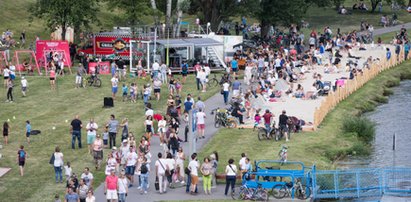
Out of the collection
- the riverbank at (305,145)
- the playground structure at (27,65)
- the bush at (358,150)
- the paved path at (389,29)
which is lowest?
the bush at (358,150)

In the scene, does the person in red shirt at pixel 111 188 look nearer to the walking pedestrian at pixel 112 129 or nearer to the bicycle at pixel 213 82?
the walking pedestrian at pixel 112 129

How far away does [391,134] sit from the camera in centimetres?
5159

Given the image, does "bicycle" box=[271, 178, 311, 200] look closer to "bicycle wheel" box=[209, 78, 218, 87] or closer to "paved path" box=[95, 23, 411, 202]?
"paved path" box=[95, 23, 411, 202]

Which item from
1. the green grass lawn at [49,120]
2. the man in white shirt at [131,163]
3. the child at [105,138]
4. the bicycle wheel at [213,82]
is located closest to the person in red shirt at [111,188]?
the man in white shirt at [131,163]

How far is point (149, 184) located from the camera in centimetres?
3747

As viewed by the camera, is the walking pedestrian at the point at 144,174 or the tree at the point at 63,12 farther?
the tree at the point at 63,12

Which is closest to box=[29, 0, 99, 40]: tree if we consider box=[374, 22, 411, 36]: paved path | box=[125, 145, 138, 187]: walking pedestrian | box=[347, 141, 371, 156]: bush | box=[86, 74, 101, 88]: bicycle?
box=[86, 74, 101, 88]: bicycle

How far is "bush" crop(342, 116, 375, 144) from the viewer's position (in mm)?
49844

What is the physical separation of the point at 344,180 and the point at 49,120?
18.4 m

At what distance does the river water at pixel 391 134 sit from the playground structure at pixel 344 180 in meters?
6.55

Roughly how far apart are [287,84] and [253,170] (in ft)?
79.9

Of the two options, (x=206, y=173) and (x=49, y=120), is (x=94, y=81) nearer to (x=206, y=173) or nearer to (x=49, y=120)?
(x=49, y=120)

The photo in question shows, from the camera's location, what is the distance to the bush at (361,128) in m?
49.8

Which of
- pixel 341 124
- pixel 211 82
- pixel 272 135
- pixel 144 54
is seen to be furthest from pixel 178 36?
pixel 272 135
